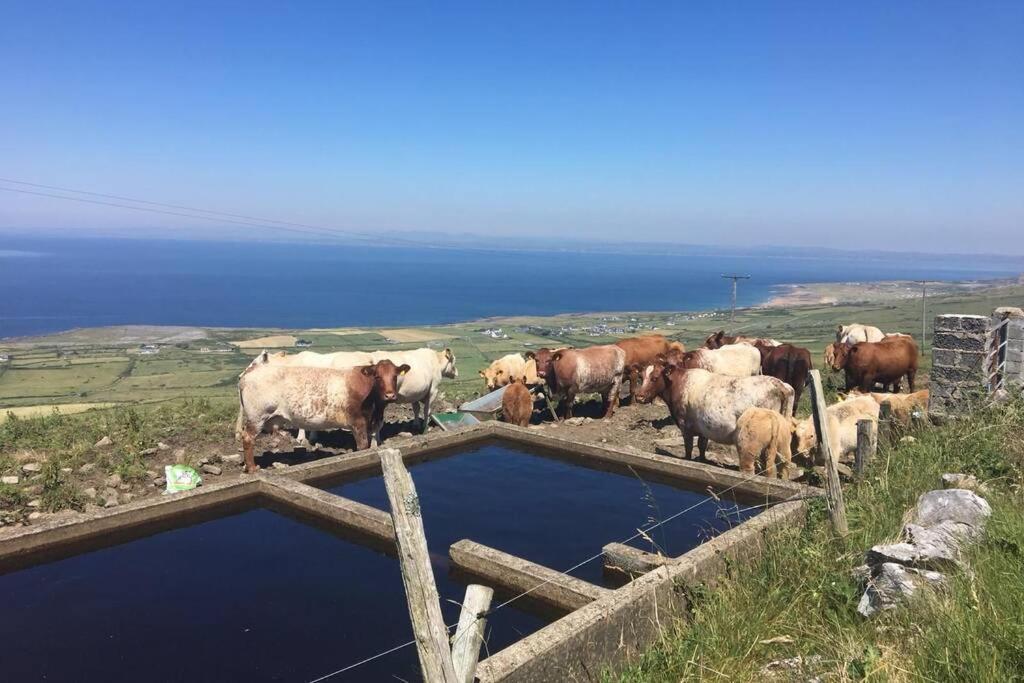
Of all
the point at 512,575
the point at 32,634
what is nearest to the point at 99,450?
the point at 32,634

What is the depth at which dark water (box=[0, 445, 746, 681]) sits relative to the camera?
4.94 meters

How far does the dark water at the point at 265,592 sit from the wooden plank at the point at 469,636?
168 cm

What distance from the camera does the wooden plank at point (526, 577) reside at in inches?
212

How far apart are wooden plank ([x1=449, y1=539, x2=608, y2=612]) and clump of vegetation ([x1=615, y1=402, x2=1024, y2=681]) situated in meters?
0.90

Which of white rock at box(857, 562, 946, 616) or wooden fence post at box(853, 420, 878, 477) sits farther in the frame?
wooden fence post at box(853, 420, 878, 477)

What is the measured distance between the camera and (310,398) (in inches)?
403

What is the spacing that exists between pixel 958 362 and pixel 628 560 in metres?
6.71

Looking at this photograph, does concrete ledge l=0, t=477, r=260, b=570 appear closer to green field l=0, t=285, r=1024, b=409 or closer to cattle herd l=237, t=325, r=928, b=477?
cattle herd l=237, t=325, r=928, b=477

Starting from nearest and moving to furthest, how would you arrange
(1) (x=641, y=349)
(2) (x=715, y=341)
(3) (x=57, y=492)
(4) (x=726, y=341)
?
(3) (x=57, y=492) → (2) (x=715, y=341) → (1) (x=641, y=349) → (4) (x=726, y=341)

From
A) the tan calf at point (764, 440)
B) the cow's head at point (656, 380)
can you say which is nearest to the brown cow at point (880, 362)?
the cow's head at point (656, 380)

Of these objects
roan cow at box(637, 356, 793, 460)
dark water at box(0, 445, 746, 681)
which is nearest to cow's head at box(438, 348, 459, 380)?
roan cow at box(637, 356, 793, 460)

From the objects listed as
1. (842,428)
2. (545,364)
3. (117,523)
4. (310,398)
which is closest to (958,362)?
(842,428)

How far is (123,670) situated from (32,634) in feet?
3.68

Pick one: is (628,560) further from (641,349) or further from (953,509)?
(641,349)
